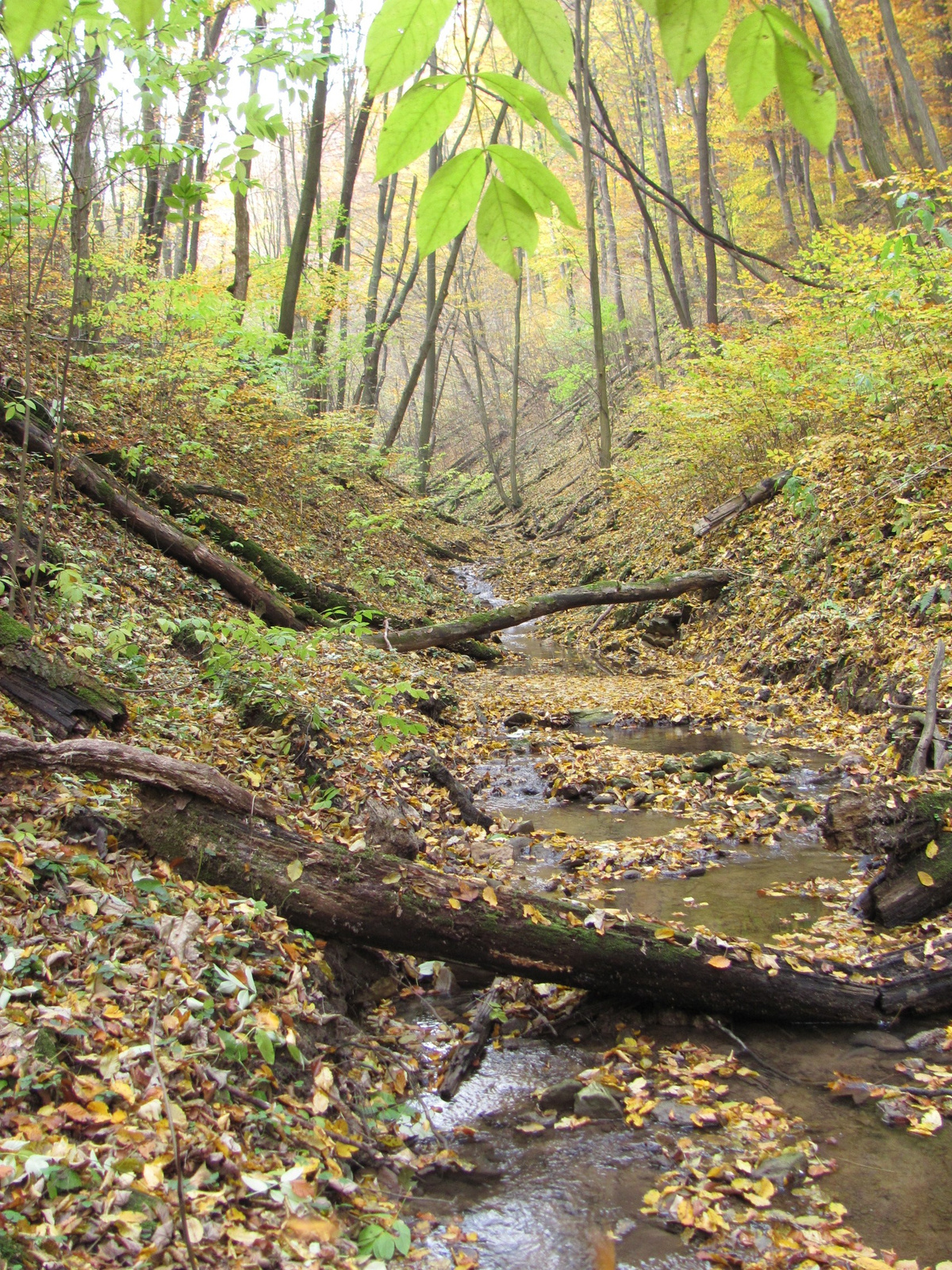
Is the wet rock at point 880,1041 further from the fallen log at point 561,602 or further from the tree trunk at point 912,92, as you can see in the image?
the tree trunk at point 912,92

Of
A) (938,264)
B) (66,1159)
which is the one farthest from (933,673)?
(938,264)

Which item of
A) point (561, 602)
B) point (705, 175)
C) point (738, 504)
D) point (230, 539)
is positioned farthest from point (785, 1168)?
point (705, 175)

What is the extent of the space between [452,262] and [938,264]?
23.8 feet

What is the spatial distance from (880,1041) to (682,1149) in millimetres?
1067

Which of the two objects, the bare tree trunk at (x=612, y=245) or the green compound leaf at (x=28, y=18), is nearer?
the green compound leaf at (x=28, y=18)

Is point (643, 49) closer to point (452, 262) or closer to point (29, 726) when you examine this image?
point (452, 262)

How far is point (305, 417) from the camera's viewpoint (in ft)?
47.8

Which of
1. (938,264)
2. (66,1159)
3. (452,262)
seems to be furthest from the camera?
(452,262)

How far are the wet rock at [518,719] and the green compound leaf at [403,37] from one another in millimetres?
7664

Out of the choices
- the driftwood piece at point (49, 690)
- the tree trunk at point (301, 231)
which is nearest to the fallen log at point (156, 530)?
the driftwood piece at point (49, 690)

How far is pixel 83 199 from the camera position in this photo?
5262 mm

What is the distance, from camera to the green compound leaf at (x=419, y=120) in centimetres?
98

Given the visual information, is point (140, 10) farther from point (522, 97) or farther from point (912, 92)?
point (912, 92)

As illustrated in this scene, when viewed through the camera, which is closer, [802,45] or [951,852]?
[802,45]
